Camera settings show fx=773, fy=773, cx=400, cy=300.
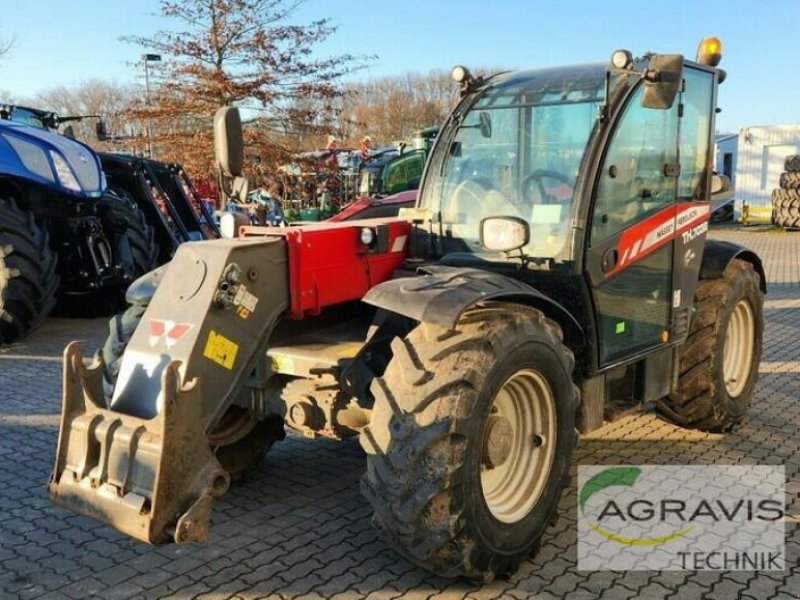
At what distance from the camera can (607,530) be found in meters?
3.96

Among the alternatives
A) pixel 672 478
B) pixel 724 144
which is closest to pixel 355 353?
pixel 672 478

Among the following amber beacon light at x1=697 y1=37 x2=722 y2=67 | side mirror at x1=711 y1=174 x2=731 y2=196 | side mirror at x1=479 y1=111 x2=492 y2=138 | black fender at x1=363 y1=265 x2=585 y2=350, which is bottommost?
black fender at x1=363 y1=265 x2=585 y2=350

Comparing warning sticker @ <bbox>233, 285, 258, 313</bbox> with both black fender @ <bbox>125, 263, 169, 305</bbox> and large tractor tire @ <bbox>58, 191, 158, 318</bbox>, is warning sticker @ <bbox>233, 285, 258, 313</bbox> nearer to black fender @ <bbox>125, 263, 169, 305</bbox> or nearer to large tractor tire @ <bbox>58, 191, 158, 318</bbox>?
black fender @ <bbox>125, 263, 169, 305</bbox>

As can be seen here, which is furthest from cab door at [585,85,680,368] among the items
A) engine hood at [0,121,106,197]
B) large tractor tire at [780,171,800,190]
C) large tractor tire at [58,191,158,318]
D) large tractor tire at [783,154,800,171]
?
large tractor tire at [783,154,800,171]

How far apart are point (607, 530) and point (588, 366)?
846mm

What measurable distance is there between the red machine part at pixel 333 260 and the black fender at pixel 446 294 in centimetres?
38

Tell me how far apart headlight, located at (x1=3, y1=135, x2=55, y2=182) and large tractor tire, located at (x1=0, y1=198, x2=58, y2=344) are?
1.47 feet

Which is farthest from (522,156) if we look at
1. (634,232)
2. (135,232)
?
(135,232)

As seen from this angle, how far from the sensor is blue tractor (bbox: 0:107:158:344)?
26.1 ft

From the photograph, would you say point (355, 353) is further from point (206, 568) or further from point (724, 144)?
point (724, 144)

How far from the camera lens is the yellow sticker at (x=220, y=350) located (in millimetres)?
3334

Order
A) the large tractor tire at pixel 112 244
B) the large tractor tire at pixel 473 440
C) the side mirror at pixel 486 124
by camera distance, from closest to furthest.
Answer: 1. the large tractor tire at pixel 473 440
2. the side mirror at pixel 486 124
3. the large tractor tire at pixel 112 244

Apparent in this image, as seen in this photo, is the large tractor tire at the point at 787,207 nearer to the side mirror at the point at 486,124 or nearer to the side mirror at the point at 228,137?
the side mirror at the point at 486,124

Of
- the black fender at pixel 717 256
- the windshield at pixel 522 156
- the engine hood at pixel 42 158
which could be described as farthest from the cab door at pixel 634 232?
the engine hood at pixel 42 158
